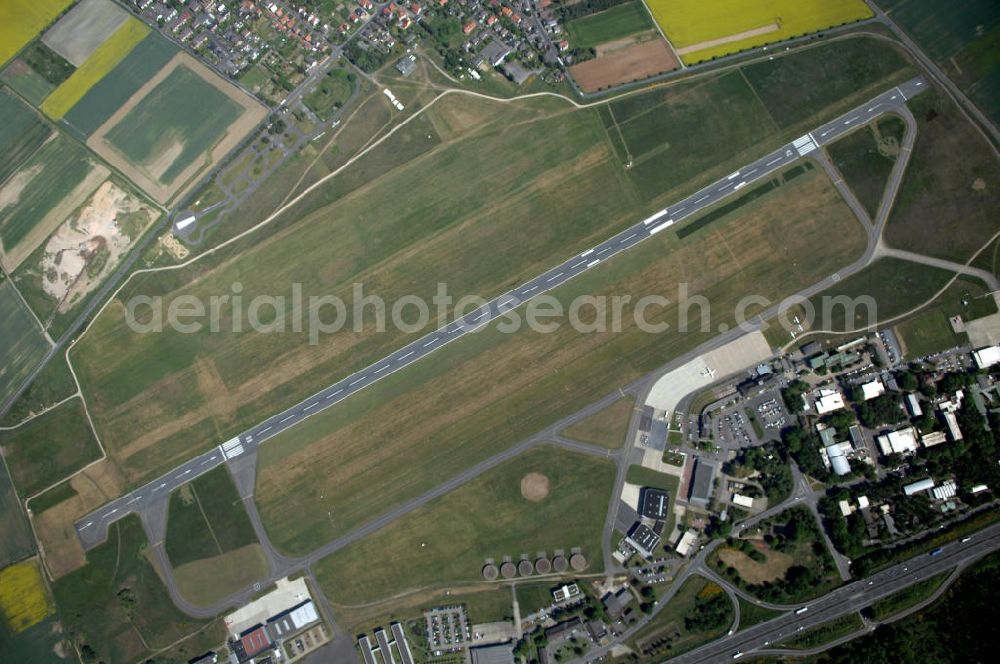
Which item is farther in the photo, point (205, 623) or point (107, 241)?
point (107, 241)

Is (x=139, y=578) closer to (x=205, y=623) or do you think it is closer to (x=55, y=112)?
(x=205, y=623)

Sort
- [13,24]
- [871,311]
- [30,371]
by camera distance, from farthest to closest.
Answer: [13,24]
[30,371]
[871,311]

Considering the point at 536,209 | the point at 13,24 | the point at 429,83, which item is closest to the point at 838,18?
the point at 536,209

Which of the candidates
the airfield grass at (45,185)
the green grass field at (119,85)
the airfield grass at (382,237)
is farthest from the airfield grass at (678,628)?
the green grass field at (119,85)

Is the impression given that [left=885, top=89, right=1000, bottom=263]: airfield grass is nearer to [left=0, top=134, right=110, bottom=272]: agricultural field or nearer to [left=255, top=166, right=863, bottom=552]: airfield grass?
[left=255, top=166, right=863, bottom=552]: airfield grass

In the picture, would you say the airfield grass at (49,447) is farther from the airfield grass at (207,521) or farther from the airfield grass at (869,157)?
the airfield grass at (869,157)

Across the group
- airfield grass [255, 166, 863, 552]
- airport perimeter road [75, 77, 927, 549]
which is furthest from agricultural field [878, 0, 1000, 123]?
airfield grass [255, 166, 863, 552]

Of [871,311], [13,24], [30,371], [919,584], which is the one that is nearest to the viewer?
[919,584]
